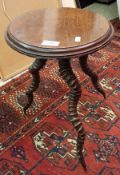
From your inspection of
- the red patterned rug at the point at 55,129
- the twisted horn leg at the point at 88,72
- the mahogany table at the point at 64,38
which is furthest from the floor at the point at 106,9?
the mahogany table at the point at 64,38

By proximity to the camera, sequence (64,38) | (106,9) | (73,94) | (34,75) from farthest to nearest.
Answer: (106,9) → (34,75) → (73,94) → (64,38)

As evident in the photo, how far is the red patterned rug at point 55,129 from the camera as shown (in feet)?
4.28

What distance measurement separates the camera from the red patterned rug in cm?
130

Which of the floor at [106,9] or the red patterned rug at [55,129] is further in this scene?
the floor at [106,9]

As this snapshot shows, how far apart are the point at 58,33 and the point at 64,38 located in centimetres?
7

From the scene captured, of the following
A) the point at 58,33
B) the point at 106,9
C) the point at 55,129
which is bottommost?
the point at 106,9

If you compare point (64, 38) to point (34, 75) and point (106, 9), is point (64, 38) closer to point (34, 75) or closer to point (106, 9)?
point (34, 75)

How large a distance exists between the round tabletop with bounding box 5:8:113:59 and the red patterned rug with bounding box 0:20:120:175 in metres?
0.59

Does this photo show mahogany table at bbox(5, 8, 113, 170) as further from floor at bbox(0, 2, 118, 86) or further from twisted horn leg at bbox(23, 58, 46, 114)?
floor at bbox(0, 2, 118, 86)

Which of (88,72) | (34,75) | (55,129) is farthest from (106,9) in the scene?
(55,129)

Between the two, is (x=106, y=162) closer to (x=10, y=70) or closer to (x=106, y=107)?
(x=106, y=107)

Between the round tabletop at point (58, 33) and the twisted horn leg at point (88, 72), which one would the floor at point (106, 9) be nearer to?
the twisted horn leg at point (88, 72)

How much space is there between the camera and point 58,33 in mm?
1177

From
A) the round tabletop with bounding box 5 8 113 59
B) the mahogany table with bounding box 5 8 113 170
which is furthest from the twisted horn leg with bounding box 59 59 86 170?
the round tabletop with bounding box 5 8 113 59
